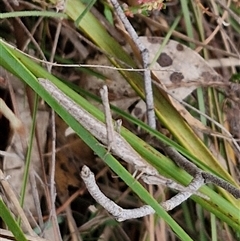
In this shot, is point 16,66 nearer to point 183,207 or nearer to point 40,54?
point 40,54

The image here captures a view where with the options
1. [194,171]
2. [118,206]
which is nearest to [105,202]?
[118,206]

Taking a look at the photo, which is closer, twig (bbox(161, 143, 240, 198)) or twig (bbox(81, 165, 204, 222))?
twig (bbox(81, 165, 204, 222))

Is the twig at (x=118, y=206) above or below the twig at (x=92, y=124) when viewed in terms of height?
below

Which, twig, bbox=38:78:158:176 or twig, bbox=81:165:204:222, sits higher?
twig, bbox=38:78:158:176

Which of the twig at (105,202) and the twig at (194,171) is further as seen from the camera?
the twig at (194,171)

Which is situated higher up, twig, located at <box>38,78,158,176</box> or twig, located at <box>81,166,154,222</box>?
twig, located at <box>38,78,158,176</box>

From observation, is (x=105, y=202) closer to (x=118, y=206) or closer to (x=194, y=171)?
(x=118, y=206)

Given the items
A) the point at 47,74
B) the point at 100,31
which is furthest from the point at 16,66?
the point at 100,31

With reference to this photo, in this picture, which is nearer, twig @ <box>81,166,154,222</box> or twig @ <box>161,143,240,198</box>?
twig @ <box>81,166,154,222</box>

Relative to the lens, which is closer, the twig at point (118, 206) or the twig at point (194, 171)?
the twig at point (118, 206)

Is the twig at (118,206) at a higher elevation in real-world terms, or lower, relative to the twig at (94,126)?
lower

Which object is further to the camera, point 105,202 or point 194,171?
point 194,171
